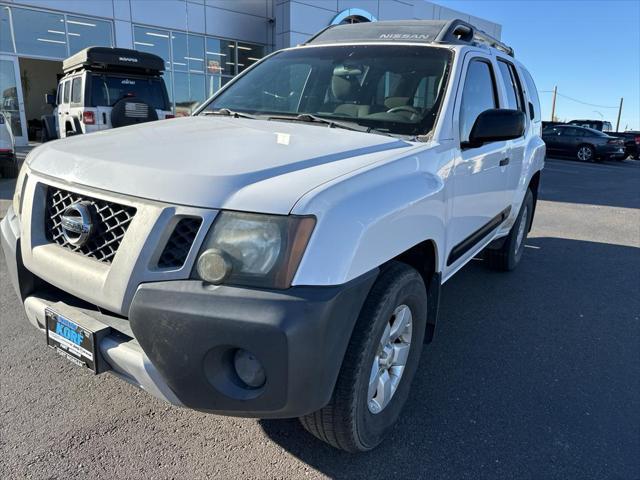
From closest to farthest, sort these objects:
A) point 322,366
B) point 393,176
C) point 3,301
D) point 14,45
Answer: point 322,366
point 393,176
point 3,301
point 14,45

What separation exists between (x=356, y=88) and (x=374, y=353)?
69.1 inches

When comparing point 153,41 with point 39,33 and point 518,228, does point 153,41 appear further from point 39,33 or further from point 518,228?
point 518,228

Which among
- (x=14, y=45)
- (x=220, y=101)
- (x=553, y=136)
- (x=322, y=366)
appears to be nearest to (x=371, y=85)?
(x=220, y=101)

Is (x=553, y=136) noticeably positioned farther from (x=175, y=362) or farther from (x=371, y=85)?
(x=175, y=362)

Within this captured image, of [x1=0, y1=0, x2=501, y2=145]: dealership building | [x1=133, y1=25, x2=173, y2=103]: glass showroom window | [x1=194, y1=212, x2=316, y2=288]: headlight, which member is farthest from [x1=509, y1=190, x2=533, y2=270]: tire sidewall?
[x1=0, y1=0, x2=501, y2=145]: dealership building

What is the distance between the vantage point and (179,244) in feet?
5.77

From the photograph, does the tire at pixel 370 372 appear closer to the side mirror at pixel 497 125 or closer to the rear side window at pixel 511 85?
the side mirror at pixel 497 125

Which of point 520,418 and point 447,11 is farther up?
point 447,11

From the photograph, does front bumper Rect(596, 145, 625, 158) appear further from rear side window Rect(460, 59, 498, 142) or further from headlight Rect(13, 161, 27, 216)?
headlight Rect(13, 161, 27, 216)

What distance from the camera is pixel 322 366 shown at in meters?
1.69

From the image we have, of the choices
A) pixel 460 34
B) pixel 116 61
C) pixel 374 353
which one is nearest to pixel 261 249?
pixel 374 353

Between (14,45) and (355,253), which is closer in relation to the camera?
(355,253)

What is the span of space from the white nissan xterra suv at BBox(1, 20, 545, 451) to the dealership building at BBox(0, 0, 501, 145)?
583 inches

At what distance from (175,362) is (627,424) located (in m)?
2.34
